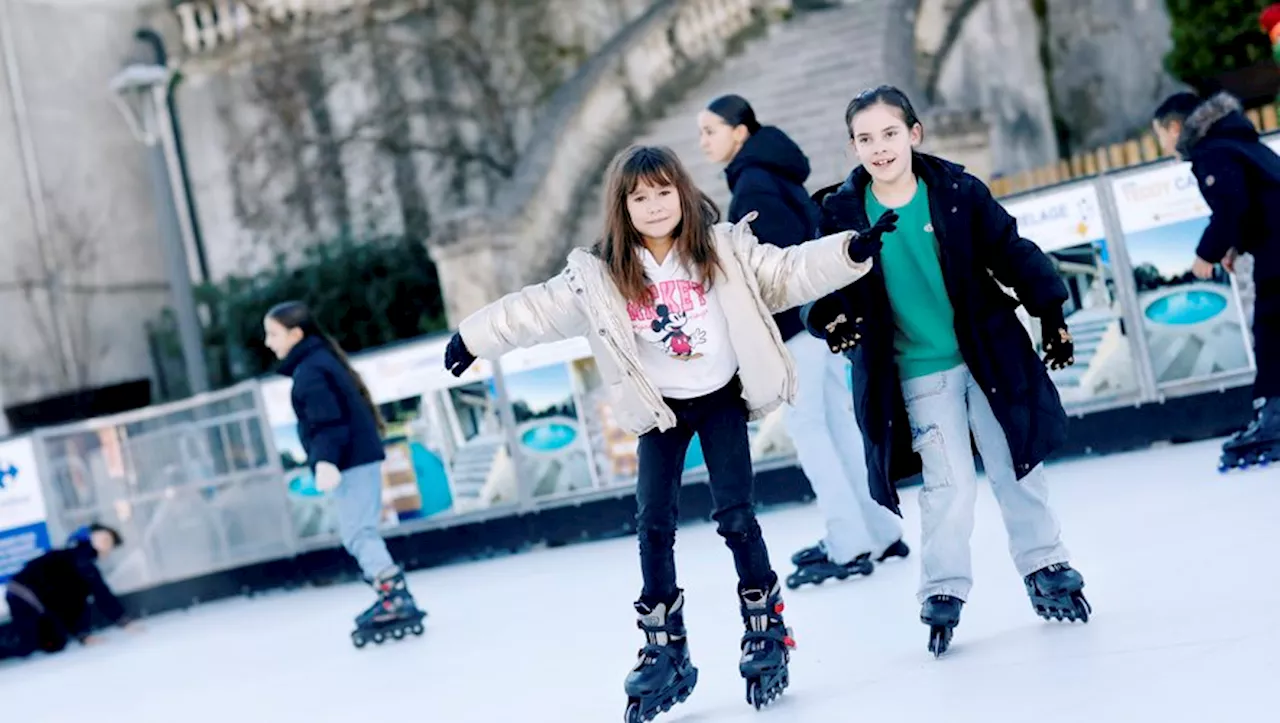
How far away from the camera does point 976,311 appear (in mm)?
4672

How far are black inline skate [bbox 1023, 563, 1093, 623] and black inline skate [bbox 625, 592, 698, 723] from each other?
1019 mm

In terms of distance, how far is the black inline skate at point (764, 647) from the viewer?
176 inches

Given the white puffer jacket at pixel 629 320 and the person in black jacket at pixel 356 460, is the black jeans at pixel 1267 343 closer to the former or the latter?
the white puffer jacket at pixel 629 320

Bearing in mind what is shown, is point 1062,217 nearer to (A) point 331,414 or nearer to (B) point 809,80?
(A) point 331,414

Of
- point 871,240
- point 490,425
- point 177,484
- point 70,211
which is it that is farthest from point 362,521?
point 70,211

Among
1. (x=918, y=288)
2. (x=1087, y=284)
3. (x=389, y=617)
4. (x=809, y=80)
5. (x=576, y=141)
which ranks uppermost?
(x=809, y=80)

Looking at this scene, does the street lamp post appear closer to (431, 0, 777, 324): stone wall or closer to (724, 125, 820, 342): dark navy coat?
(431, 0, 777, 324): stone wall

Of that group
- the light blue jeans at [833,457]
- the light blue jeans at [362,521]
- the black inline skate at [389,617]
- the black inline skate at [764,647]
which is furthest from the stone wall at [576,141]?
the black inline skate at [764,647]

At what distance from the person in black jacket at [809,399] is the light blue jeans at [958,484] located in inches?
62.1

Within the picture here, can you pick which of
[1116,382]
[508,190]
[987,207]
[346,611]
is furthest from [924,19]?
[987,207]

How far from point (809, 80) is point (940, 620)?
12.3 m

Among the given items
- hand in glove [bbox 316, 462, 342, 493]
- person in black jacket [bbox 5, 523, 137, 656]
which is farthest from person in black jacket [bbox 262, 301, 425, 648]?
person in black jacket [bbox 5, 523, 137, 656]

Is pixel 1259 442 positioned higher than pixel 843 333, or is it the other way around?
pixel 843 333

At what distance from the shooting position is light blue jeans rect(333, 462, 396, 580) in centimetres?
779
